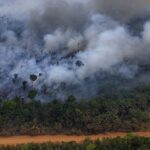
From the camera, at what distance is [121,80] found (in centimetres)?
4684

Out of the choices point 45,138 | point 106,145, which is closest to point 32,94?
point 45,138

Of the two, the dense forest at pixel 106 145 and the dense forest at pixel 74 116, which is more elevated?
the dense forest at pixel 74 116

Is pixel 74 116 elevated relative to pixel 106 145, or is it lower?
elevated

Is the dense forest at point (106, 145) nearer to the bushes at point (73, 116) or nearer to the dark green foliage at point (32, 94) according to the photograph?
the bushes at point (73, 116)

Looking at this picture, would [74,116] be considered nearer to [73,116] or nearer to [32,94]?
[73,116]

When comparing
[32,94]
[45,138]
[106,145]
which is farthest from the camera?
[32,94]

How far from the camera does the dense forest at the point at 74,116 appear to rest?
40.5 m

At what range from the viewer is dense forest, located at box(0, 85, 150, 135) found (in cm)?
4047

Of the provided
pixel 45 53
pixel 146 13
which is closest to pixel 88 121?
pixel 45 53

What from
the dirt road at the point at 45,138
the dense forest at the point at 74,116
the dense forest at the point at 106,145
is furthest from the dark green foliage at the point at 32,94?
Answer: the dense forest at the point at 106,145

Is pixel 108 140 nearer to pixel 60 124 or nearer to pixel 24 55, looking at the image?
pixel 60 124

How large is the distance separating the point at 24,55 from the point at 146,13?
1644cm

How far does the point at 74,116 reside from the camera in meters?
40.9

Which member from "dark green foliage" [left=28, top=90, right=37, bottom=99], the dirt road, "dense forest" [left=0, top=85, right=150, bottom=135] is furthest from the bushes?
"dark green foliage" [left=28, top=90, right=37, bottom=99]
